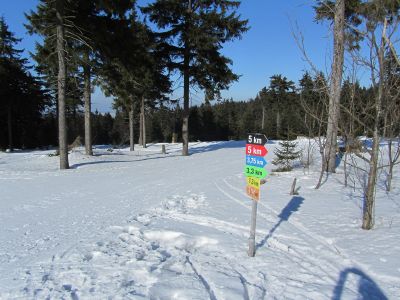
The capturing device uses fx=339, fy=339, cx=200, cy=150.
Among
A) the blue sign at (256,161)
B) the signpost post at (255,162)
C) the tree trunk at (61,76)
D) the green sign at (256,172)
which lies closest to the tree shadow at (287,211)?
the signpost post at (255,162)

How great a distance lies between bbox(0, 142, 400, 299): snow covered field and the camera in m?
4.07

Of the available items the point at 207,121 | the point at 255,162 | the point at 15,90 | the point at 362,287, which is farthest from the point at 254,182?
the point at 207,121

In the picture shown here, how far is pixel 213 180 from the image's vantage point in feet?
41.5

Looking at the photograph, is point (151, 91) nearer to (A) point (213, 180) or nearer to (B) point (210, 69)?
(B) point (210, 69)

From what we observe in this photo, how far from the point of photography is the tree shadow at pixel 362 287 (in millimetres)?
4125

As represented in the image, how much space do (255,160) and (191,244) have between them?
6.19ft

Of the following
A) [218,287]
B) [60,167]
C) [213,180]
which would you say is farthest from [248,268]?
[60,167]

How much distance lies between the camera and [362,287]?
4355mm

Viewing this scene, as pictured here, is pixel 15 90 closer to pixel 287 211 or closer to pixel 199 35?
pixel 199 35

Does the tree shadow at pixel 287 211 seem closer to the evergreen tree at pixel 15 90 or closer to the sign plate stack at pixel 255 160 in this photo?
the sign plate stack at pixel 255 160

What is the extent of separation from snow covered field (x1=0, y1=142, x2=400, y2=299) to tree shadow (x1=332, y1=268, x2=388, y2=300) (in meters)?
0.01

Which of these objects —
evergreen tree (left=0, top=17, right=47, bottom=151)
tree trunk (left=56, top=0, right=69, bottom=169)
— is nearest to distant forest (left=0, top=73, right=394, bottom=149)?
evergreen tree (left=0, top=17, right=47, bottom=151)

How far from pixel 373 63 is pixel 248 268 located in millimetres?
3864

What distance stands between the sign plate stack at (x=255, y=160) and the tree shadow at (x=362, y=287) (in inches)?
60.2
